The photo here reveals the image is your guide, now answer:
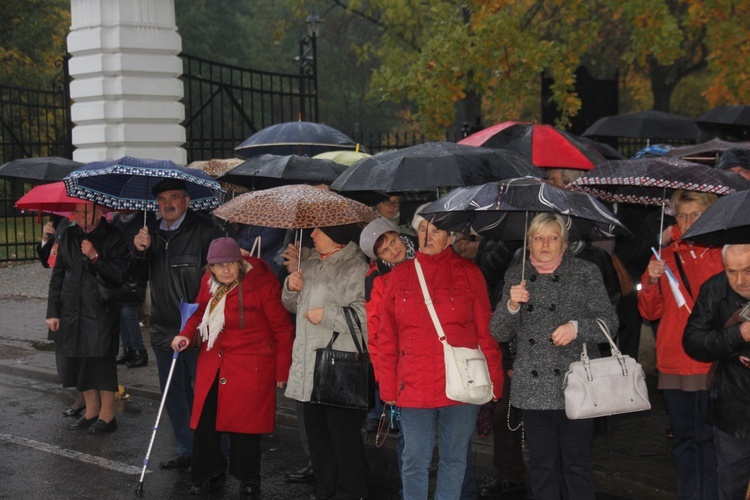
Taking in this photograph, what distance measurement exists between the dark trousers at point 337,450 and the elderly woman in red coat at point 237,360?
0.38 meters

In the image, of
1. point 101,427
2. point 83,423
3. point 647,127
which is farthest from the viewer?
point 647,127

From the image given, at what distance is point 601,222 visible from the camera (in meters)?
5.00

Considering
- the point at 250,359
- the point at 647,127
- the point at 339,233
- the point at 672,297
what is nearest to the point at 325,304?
the point at 339,233

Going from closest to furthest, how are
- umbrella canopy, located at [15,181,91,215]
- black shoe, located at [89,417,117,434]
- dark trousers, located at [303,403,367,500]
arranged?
dark trousers, located at [303,403,367,500] < umbrella canopy, located at [15,181,91,215] < black shoe, located at [89,417,117,434]

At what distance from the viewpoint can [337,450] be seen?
245 inches

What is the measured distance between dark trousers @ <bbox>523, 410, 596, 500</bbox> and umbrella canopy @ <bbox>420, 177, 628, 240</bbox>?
3.34ft

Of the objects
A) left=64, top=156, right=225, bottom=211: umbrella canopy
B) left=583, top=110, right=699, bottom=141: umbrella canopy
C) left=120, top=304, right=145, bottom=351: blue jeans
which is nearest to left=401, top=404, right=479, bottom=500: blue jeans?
left=64, top=156, right=225, bottom=211: umbrella canopy

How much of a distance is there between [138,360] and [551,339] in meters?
6.26

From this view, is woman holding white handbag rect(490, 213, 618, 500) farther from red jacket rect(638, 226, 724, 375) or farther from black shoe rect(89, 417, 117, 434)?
black shoe rect(89, 417, 117, 434)

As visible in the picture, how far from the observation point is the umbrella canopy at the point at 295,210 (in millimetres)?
5883

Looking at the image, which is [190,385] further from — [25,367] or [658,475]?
[25,367]

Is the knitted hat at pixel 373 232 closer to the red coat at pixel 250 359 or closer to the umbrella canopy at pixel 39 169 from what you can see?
the red coat at pixel 250 359

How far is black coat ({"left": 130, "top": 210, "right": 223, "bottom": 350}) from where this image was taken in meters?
7.06

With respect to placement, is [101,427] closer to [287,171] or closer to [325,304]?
[287,171]
